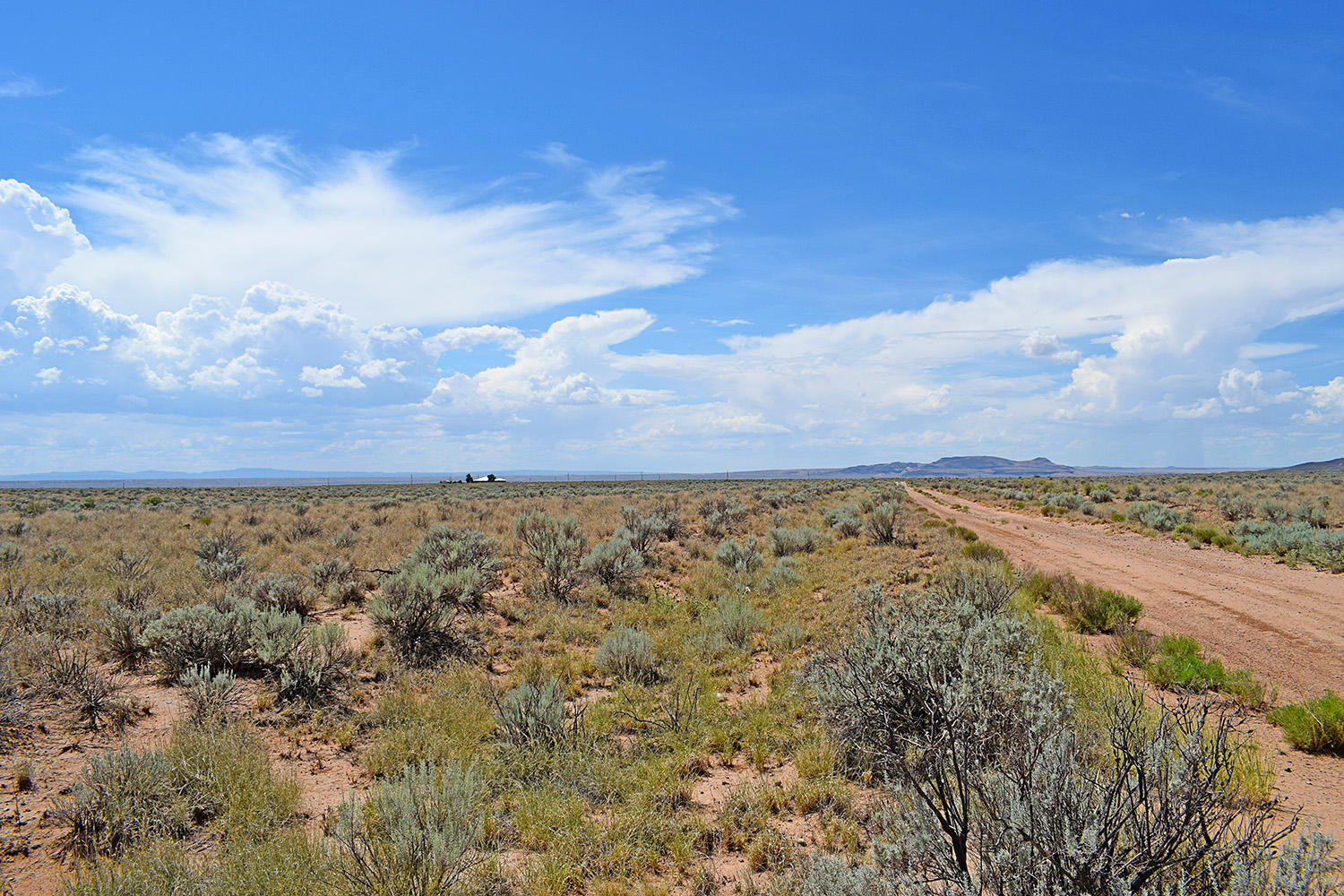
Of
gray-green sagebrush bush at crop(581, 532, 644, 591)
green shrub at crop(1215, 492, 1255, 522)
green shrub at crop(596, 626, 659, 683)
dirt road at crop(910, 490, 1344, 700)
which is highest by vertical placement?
green shrub at crop(1215, 492, 1255, 522)

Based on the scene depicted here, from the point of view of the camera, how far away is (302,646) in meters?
7.73

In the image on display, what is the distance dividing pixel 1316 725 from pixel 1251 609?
18.5ft

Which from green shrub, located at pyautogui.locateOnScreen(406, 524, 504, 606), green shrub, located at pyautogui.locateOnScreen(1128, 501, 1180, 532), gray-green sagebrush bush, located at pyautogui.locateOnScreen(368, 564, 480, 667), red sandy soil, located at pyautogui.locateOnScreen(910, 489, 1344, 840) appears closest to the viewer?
red sandy soil, located at pyautogui.locateOnScreen(910, 489, 1344, 840)

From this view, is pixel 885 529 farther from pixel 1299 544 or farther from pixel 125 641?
pixel 125 641

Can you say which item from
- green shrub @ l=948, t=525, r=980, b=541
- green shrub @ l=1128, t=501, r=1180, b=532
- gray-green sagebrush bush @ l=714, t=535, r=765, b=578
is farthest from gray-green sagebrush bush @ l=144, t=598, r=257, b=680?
green shrub @ l=1128, t=501, r=1180, b=532

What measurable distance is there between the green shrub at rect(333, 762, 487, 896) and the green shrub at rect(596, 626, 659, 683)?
3833 mm

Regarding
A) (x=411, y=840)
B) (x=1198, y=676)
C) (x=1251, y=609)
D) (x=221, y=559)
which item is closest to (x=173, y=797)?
(x=411, y=840)

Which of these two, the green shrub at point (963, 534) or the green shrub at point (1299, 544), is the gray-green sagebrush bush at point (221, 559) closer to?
the green shrub at point (963, 534)

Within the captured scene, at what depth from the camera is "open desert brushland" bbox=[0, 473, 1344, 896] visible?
10.3ft

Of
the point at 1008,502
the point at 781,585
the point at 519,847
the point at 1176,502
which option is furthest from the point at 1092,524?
the point at 519,847

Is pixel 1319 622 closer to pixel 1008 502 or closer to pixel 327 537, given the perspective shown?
pixel 327 537

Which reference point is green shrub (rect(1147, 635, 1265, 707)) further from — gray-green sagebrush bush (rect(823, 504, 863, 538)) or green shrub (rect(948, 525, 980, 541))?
gray-green sagebrush bush (rect(823, 504, 863, 538))

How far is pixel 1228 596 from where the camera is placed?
10.6m

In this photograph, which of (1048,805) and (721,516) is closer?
(1048,805)
